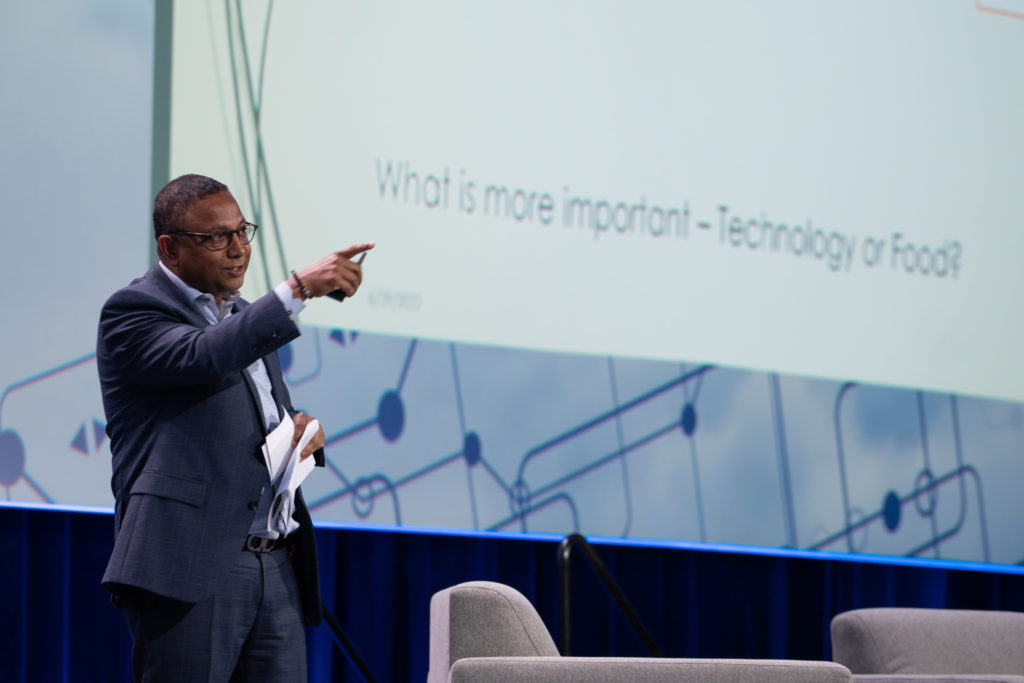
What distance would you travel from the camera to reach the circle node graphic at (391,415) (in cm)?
286

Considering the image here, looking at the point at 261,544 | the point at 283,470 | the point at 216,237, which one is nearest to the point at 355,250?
the point at 216,237

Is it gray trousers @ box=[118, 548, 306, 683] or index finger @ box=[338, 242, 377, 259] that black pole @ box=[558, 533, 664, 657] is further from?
index finger @ box=[338, 242, 377, 259]

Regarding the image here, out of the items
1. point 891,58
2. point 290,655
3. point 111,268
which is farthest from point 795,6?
point 290,655

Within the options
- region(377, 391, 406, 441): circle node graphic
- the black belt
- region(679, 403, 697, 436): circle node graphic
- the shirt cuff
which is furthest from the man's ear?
region(679, 403, 697, 436): circle node graphic

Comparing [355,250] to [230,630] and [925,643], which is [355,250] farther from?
[925,643]

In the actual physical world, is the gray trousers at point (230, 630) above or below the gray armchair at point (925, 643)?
above

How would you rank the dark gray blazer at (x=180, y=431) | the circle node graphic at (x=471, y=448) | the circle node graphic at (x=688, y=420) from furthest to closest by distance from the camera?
the circle node graphic at (x=688, y=420)
the circle node graphic at (x=471, y=448)
the dark gray blazer at (x=180, y=431)

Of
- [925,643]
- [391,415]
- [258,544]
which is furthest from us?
[391,415]

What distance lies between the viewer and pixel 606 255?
309 centimetres

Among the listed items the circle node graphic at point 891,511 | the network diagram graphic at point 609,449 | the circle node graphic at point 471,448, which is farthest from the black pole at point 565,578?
the circle node graphic at point 891,511

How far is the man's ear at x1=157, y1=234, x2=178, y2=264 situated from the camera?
6.32 feet

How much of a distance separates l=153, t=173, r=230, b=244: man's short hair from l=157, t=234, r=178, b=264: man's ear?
0.01 m

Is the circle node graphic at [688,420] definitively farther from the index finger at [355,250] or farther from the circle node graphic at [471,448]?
the index finger at [355,250]

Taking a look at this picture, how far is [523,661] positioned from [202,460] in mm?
591
